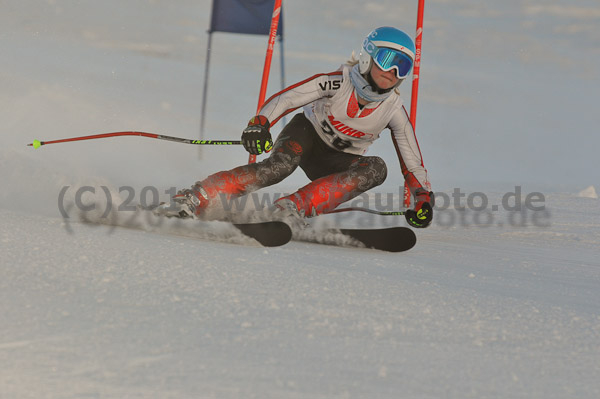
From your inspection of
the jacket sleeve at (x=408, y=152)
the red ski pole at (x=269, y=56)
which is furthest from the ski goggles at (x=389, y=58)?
the red ski pole at (x=269, y=56)

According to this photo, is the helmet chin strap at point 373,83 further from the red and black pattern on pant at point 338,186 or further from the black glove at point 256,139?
the black glove at point 256,139

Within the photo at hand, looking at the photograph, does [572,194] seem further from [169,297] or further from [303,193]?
[169,297]

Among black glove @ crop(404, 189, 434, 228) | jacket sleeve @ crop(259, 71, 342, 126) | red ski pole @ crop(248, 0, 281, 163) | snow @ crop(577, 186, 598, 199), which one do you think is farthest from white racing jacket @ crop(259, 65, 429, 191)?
snow @ crop(577, 186, 598, 199)

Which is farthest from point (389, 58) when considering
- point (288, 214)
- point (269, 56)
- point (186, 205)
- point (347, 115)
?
point (269, 56)

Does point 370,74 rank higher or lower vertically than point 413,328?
higher

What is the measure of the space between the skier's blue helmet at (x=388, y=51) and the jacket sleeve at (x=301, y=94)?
274mm

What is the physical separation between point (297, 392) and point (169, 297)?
77cm

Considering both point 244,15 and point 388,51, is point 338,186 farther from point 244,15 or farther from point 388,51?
point 244,15

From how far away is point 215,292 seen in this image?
2.10 meters

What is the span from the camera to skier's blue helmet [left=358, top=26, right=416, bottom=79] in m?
3.64

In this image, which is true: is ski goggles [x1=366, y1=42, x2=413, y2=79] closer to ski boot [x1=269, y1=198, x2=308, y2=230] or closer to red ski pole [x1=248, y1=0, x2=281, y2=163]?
ski boot [x1=269, y1=198, x2=308, y2=230]

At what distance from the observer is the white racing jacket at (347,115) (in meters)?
3.96

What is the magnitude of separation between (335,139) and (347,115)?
24 cm

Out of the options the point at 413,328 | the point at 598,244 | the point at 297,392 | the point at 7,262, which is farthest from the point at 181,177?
the point at 297,392
